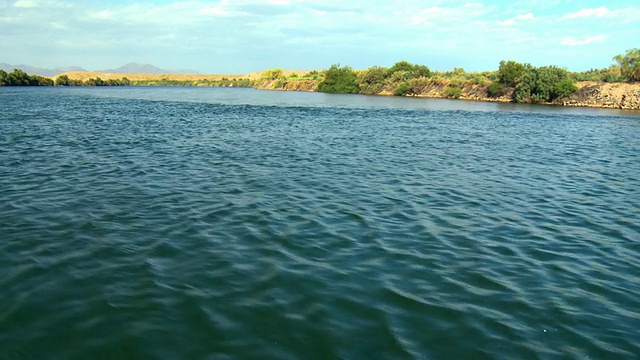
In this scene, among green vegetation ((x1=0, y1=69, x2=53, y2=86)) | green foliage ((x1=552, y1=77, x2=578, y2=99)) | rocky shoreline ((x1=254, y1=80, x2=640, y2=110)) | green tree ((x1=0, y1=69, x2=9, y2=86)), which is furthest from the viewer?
green vegetation ((x1=0, y1=69, x2=53, y2=86))

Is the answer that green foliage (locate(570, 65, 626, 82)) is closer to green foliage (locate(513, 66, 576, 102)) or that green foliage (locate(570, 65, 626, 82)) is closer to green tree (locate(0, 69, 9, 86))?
green foliage (locate(513, 66, 576, 102))

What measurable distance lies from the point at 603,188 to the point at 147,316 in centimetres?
1865

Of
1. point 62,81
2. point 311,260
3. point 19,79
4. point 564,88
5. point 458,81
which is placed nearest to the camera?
point 311,260

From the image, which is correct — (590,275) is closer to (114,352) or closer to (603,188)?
(114,352)

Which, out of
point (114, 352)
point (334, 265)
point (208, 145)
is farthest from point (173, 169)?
point (114, 352)

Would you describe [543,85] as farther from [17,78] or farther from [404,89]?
[17,78]

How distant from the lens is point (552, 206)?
16.0 m

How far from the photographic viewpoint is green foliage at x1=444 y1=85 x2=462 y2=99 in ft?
376

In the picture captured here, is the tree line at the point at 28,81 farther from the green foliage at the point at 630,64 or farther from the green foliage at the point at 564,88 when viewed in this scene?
the green foliage at the point at 630,64

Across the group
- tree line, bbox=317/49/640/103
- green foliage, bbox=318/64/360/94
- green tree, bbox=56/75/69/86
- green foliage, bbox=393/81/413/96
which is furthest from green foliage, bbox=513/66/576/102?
green tree, bbox=56/75/69/86

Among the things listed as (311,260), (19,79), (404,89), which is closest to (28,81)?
(19,79)

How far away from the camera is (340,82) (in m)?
150

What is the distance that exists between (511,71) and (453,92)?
1564 cm

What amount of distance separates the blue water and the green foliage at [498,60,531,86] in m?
87.3
